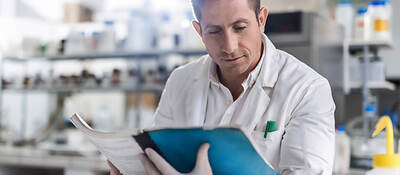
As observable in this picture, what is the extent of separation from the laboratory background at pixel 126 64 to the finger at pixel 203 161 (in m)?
1.54

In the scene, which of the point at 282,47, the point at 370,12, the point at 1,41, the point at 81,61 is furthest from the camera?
the point at 1,41

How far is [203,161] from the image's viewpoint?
0.90 m

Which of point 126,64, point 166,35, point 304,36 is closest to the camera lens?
point 304,36

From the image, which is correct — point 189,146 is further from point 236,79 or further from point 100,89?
point 100,89

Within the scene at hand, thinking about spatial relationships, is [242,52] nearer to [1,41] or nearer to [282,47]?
[282,47]

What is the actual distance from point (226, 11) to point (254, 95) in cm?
25

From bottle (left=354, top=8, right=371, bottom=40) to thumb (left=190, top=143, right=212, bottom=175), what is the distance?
225cm

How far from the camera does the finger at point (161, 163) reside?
93 cm

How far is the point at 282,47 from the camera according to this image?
95.7 inches

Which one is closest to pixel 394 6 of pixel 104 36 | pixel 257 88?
pixel 104 36

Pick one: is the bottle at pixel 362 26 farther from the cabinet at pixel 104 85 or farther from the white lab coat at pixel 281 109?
the white lab coat at pixel 281 109

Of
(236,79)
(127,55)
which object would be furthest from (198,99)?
(127,55)

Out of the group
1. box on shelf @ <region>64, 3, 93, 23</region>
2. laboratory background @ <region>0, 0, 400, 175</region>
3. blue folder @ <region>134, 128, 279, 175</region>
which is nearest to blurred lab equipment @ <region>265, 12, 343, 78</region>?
laboratory background @ <region>0, 0, 400, 175</region>

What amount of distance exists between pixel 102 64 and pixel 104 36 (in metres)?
0.28
